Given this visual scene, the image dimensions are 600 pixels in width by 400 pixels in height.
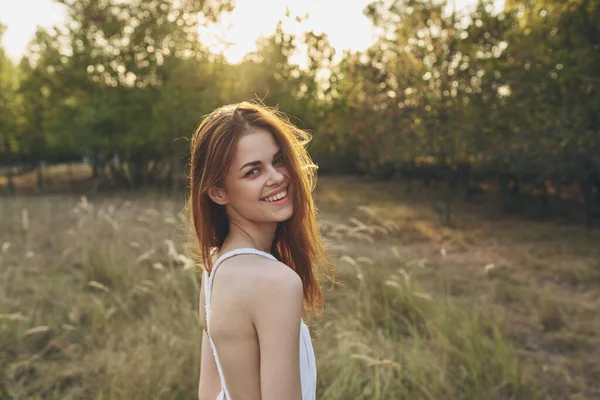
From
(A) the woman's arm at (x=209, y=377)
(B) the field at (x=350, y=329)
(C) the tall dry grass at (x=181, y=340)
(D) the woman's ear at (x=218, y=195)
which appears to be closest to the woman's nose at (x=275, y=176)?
(D) the woman's ear at (x=218, y=195)

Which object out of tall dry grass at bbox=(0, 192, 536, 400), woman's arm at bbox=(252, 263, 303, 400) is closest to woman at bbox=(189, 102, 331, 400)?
woman's arm at bbox=(252, 263, 303, 400)

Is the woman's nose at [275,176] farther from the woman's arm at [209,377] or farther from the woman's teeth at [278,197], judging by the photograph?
the woman's arm at [209,377]

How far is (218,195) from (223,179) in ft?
0.18

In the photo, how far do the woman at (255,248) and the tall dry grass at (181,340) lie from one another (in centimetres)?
121

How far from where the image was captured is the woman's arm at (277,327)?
3.92 ft

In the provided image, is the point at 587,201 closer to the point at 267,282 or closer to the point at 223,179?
the point at 223,179

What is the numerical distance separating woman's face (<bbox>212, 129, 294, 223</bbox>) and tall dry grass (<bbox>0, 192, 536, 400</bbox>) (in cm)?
136

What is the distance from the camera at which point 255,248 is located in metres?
1.42

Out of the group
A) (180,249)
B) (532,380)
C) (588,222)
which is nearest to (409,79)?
(588,222)

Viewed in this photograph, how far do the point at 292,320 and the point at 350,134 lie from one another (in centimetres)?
2197

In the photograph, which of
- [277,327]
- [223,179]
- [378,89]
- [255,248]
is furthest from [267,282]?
[378,89]

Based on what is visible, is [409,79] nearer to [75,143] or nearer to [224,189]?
[224,189]

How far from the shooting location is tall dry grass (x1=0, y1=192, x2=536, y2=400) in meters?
3.80

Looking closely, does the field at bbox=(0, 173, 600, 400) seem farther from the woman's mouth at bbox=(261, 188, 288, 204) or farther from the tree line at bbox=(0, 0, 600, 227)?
the tree line at bbox=(0, 0, 600, 227)
